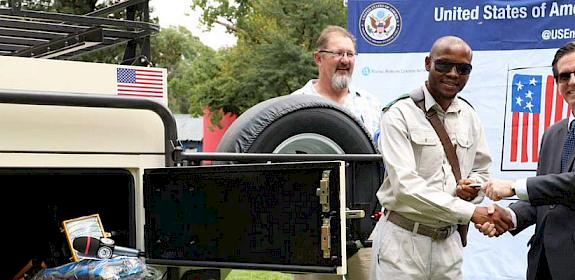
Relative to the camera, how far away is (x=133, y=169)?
340cm

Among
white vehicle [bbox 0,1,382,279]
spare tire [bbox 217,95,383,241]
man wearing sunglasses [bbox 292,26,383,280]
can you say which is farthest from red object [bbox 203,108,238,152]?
white vehicle [bbox 0,1,382,279]

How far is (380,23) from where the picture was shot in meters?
7.03

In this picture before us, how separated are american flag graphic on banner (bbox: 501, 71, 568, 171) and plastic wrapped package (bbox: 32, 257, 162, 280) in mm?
4090

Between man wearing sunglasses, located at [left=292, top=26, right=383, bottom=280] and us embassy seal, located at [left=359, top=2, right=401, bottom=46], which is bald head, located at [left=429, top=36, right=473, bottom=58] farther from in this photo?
us embassy seal, located at [left=359, top=2, right=401, bottom=46]

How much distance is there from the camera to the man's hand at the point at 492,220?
383 centimetres

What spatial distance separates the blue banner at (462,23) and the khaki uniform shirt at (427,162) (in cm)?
283

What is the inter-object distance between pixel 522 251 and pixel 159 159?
13.7 feet

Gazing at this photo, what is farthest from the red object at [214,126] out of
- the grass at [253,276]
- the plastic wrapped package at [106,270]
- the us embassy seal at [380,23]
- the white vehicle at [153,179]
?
the plastic wrapped package at [106,270]

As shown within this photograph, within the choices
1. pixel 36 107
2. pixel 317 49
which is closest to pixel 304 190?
pixel 36 107

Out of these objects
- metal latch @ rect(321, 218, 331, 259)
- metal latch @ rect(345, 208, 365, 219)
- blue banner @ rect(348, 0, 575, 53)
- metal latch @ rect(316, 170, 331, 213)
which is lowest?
metal latch @ rect(345, 208, 365, 219)

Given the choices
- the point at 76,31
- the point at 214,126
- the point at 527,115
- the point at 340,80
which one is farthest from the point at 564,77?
the point at 214,126

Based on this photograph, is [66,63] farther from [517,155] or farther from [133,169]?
[517,155]

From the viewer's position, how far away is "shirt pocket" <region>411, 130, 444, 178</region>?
12.6 feet

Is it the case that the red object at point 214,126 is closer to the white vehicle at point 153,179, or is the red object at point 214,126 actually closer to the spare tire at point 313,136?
the spare tire at point 313,136
